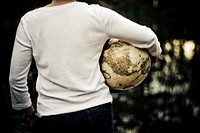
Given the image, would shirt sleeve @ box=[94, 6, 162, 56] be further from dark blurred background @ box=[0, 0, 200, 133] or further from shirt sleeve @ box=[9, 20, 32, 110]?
dark blurred background @ box=[0, 0, 200, 133]

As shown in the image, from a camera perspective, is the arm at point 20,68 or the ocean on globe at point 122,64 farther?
the ocean on globe at point 122,64

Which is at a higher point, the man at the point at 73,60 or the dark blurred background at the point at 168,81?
the man at the point at 73,60

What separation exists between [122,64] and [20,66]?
0.51 m

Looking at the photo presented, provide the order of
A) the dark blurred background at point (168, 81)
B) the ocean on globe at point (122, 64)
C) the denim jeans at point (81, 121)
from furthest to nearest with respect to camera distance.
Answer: the dark blurred background at point (168, 81)
the ocean on globe at point (122, 64)
the denim jeans at point (81, 121)

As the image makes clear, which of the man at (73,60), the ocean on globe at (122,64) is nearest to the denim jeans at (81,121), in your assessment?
the man at (73,60)

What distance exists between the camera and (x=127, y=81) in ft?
9.04

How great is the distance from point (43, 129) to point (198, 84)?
A: 3732mm

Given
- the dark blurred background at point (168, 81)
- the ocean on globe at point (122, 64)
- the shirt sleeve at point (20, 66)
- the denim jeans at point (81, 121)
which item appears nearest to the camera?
the denim jeans at point (81, 121)

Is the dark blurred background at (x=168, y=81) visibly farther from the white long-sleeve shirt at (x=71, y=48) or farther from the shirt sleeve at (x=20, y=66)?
the white long-sleeve shirt at (x=71, y=48)

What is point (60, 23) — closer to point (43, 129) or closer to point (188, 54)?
point (43, 129)

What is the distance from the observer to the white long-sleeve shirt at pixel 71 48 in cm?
234

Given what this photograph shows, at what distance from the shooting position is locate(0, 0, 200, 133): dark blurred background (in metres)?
5.72

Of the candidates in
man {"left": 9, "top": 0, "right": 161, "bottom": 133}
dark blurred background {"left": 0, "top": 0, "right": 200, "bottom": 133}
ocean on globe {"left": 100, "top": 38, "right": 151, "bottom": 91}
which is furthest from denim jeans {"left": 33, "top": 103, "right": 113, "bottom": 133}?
dark blurred background {"left": 0, "top": 0, "right": 200, "bottom": 133}

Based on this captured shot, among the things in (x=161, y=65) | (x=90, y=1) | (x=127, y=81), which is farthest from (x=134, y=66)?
(x=161, y=65)
